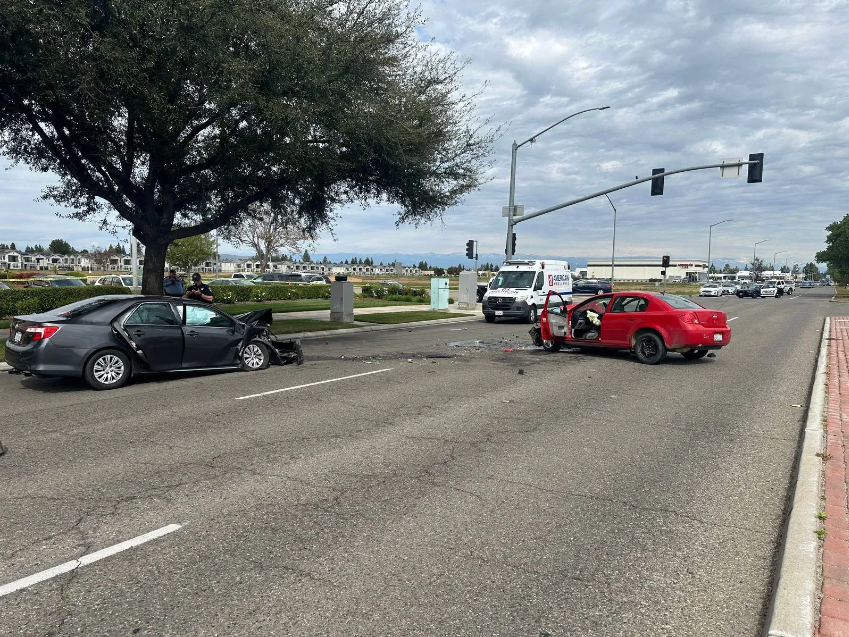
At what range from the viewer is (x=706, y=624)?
3.27 metres

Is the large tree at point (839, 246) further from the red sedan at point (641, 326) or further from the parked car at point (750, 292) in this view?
the red sedan at point (641, 326)

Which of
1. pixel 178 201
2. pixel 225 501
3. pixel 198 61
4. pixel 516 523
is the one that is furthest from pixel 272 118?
pixel 516 523

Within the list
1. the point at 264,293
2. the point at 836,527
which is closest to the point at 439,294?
the point at 264,293

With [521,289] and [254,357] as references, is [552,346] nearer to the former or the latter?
[254,357]

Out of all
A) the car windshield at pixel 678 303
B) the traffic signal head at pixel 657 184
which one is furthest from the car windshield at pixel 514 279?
the car windshield at pixel 678 303

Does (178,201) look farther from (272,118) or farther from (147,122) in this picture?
(272,118)

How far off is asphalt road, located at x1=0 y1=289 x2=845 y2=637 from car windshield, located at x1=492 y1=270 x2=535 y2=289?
14883mm

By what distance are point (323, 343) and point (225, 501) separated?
11.8m

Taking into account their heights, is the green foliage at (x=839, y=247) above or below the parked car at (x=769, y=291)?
above

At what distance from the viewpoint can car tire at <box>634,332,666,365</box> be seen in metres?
12.7

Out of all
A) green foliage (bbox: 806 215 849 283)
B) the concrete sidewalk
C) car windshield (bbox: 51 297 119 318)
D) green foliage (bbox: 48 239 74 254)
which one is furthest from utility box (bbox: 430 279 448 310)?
green foliage (bbox: 48 239 74 254)

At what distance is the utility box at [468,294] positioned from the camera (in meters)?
32.5

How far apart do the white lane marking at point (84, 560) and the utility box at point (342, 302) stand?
1785 centimetres

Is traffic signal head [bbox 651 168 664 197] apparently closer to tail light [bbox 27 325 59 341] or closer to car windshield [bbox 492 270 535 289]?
car windshield [bbox 492 270 535 289]
